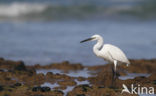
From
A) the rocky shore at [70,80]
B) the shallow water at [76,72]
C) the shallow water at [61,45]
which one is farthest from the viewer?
the shallow water at [61,45]

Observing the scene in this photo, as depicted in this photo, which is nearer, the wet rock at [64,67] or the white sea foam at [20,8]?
the wet rock at [64,67]

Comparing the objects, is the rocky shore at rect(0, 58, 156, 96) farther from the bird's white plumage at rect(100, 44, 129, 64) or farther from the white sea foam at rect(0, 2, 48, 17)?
the white sea foam at rect(0, 2, 48, 17)

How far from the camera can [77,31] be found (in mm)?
20453

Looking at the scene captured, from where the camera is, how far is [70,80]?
29.9ft

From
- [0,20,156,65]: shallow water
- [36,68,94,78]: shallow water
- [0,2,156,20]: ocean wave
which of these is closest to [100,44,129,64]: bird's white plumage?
[36,68,94,78]: shallow water

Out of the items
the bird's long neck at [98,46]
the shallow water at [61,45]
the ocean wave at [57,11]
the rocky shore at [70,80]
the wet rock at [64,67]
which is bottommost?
the rocky shore at [70,80]

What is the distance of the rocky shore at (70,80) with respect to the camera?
7520 mm

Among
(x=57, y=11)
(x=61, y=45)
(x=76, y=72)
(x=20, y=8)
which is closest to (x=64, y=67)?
(x=76, y=72)

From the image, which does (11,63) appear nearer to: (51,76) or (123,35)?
(51,76)

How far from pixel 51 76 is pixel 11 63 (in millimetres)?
1985

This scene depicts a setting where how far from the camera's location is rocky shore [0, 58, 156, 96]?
7.52 metres

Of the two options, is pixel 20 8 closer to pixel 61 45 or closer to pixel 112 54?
pixel 61 45

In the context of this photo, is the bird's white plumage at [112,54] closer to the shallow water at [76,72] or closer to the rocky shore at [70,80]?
the rocky shore at [70,80]

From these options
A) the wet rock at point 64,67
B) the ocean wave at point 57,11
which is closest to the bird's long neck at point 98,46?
the wet rock at point 64,67
